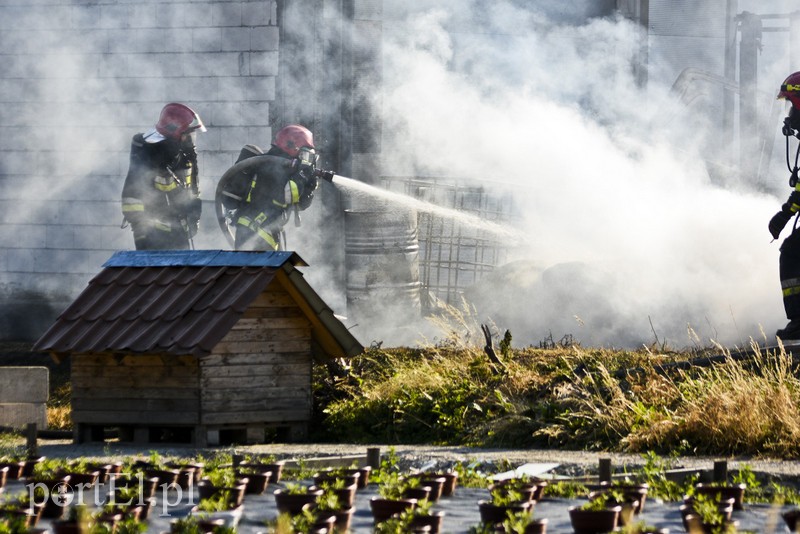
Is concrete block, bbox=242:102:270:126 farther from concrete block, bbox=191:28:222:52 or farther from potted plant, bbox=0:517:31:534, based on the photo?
potted plant, bbox=0:517:31:534

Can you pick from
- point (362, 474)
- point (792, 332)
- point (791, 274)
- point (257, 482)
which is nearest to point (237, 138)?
point (791, 274)

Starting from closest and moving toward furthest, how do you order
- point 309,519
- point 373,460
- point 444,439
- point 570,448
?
point 309,519 < point 373,460 < point 570,448 < point 444,439

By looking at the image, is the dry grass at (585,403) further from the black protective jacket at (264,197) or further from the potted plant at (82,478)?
the black protective jacket at (264,197)

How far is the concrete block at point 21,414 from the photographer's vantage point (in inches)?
444

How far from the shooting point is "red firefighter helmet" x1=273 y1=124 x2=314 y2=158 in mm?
15047

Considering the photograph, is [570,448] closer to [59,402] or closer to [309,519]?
[309,519]

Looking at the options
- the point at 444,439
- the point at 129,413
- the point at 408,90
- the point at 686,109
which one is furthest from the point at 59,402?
the point at 686,109

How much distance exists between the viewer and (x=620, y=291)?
1553cm

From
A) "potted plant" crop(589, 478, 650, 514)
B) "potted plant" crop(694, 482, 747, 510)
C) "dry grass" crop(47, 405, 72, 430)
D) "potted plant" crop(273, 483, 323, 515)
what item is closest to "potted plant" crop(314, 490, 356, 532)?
"potted plant" crop(273, 483, 323, 515)

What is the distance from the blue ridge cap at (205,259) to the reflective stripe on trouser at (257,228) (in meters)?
3.71

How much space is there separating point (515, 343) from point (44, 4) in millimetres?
7167

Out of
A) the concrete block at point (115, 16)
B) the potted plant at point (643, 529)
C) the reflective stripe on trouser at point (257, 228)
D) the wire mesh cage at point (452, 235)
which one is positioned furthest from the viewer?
Result: the wire mesh cage at point (452, 235)

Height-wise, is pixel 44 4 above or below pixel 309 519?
above

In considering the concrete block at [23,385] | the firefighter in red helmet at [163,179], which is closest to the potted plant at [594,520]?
the concrete block at [23,385]
